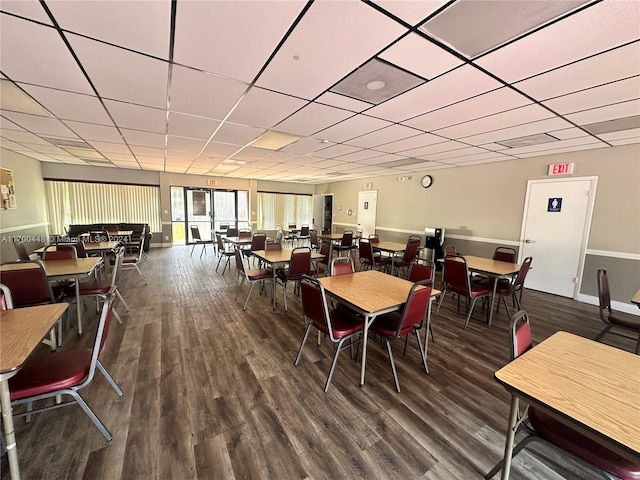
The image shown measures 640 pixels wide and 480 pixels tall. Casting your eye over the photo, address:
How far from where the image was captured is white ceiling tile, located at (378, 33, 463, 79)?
1.70 m

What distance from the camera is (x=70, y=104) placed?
113 inches

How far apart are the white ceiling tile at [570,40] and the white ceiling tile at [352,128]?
4.51ft

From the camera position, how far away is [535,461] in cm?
160

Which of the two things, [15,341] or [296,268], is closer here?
[15,341]

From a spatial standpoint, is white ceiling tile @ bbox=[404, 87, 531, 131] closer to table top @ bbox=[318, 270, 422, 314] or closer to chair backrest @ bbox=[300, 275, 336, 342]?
table top @ bbox=[318, 270, 422, 314]

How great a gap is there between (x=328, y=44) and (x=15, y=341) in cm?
250

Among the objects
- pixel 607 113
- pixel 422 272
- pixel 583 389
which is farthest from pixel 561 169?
pixel 583 389

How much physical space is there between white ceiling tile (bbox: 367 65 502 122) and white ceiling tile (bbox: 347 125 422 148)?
467mm

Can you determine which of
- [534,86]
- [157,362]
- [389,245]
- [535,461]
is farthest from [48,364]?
[389,245]

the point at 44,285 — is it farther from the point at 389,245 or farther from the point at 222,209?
the point at 222,209

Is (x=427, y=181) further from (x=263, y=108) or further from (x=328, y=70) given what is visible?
(x=328, y=70)

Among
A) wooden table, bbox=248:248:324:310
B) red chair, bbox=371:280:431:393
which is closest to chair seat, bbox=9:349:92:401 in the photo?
red chair, bbox=371:280:431:393

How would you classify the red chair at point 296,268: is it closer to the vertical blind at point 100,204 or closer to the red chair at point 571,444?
the red chair at point 571,444

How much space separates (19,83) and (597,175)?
7.54 metres
